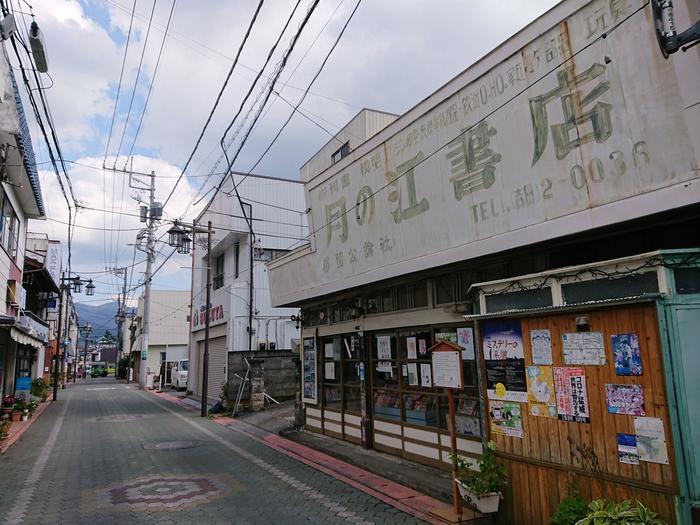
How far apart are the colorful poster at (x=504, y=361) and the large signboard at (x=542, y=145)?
3.95 feet

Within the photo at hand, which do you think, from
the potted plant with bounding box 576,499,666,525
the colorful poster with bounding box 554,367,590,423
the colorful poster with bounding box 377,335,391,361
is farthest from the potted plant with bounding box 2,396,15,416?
the potted plant with bounding box 576,499,666,525

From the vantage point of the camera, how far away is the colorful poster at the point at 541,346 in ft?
18.5

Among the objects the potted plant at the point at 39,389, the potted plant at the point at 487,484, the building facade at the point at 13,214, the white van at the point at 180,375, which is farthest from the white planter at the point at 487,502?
the white van at the point at 180,375

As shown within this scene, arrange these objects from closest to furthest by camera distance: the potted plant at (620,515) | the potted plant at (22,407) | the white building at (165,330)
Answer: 1. the potted plant at (620,515)
2. the potted plant at (22,407)
3. the white building at (165,330)

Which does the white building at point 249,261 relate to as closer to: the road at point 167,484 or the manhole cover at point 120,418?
the manhole cover at point 120,418

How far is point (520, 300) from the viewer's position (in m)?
6.07

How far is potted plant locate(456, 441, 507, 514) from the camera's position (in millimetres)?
5926

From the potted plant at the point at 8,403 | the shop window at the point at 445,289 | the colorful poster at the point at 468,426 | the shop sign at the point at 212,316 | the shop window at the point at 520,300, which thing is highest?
the shop sign at the point at 212,316

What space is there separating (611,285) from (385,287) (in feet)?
18.1

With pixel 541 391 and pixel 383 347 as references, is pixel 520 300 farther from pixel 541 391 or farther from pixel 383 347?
pixel 383 347

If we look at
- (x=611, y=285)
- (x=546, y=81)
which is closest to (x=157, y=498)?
(x=611, y=285)

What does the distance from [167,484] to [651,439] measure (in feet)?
25.3

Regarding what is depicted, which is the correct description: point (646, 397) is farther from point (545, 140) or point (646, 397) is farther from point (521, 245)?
point (545, 140)

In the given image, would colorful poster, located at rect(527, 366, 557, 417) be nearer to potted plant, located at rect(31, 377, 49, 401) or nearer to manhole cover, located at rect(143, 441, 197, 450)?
manhole cover, located at rect(143, 441, 197, 450)
